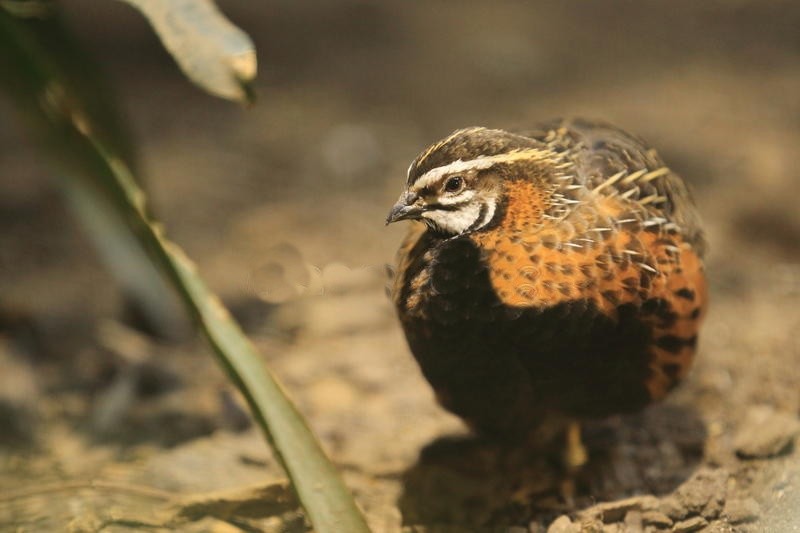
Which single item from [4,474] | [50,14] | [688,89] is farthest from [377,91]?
[4,474]

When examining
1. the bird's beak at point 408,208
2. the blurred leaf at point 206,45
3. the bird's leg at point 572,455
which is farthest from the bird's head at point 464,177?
the bird's leg at point 572,455

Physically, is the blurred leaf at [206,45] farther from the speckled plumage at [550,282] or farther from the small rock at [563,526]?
the small rock at [563,526]

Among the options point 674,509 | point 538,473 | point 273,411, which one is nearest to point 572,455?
point 538,473

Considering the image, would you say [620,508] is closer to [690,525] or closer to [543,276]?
[690,525]

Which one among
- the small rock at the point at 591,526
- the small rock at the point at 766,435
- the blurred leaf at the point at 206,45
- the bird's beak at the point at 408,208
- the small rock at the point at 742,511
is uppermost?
the blurred leaf at the point at 206,45

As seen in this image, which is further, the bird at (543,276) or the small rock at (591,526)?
the small rock at (591,526)

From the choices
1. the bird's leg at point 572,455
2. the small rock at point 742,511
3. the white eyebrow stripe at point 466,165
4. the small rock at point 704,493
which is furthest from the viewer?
the bird's leg at point 572,455

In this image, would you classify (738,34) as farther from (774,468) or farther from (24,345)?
(24,345)

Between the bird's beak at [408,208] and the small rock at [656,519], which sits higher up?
the bird's beak at [408,208]
